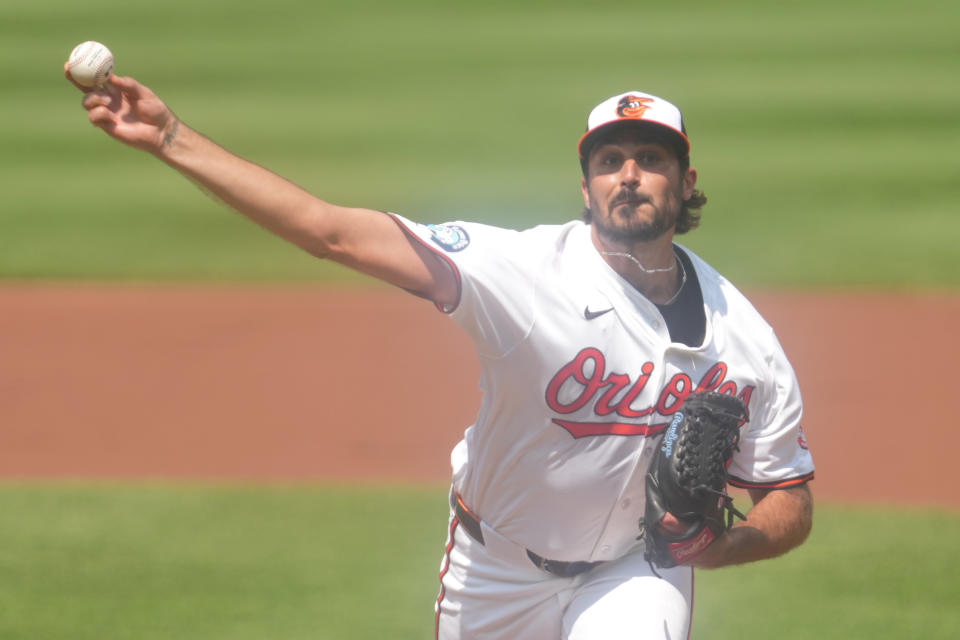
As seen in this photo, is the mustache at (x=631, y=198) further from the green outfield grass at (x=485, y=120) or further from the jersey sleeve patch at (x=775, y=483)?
the green outfield grass at (x=485, y=120)

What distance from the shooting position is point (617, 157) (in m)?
3.75

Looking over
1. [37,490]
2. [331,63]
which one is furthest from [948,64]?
[37,490]

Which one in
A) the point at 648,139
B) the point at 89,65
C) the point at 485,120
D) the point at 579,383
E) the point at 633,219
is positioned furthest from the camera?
the point at 485,120

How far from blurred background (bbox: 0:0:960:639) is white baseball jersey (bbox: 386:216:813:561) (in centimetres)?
173

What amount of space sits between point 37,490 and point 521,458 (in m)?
3.89

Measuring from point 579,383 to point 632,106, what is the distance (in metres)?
0.85

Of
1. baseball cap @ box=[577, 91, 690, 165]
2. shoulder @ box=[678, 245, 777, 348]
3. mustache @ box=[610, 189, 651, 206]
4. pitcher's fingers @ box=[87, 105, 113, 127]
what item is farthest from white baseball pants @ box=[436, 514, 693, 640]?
pitcher's fingers @ box=[87, 105, 113, 127]

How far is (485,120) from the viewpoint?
46.7 feet

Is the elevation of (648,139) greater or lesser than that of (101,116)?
greater

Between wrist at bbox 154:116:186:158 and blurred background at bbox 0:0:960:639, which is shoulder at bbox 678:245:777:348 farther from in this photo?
blurred background at bbox 0:0:960:639

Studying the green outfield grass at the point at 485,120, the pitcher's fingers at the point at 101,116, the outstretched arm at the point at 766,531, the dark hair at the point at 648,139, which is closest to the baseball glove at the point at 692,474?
the outstretched arm at the point at 766,531

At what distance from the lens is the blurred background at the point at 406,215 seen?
18.4ft

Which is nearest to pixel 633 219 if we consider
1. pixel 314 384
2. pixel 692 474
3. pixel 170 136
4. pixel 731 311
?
pixel 731 311

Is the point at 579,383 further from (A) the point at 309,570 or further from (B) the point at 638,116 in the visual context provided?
(A) the point at 309,570
